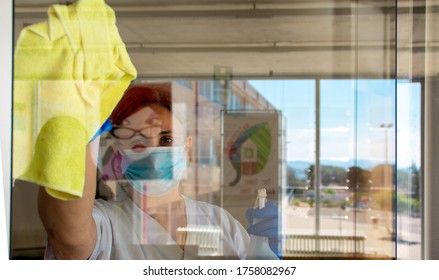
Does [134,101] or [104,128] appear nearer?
[104,128]

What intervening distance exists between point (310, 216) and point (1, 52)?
3.67 metres

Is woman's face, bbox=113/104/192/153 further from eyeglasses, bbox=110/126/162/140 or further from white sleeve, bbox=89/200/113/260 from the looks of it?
white sleeve, bbox=89/200/113/260

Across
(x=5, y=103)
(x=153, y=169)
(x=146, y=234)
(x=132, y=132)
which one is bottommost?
(x=146, y=234)

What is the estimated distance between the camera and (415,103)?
2.46 meters

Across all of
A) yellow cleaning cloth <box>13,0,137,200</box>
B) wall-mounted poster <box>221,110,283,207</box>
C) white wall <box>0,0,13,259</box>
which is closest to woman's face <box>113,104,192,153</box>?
yellow cleaning cloth <box>13,0,137,200</box>

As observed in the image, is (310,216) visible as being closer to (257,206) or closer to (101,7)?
(257,206)

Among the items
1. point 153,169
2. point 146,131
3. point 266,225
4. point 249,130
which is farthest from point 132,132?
point 249,130

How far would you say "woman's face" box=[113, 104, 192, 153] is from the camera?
2326 mm

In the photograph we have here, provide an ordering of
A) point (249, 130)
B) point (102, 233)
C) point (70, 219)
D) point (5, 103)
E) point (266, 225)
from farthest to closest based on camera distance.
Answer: point (249, 130)
point (266, 225)
point (102, 233)
point (70, 219)
point (5, 103)

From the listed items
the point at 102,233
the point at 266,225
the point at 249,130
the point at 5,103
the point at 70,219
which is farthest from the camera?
the point at 249,130

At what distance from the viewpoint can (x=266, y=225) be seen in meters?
2.42

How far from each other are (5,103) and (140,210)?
72cm

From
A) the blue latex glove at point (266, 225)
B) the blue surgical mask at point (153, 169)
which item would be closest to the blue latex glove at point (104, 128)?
the blue surgical mask at point (153, 169)

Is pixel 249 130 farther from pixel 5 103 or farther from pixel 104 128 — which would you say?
pixel 5 103
